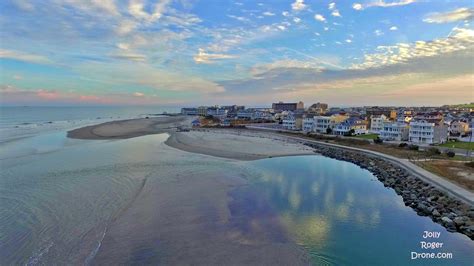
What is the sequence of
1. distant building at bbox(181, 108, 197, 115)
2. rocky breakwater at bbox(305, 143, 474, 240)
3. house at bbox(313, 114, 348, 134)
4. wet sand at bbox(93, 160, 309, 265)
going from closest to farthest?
wet sand at bbox(93, 160, 309, 265) < rocky breakwater at bbox(305, 143, 474, 240) < house at bbox(313, 114, 348, 134) < distant building at bbox(181, 108, 197, 115)

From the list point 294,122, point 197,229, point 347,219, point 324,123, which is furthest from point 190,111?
point 197,229

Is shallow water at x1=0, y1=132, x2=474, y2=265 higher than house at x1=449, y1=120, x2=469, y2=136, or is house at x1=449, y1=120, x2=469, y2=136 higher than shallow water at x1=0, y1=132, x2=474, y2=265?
house at x1=449, y1=120, x2=469, y2=136

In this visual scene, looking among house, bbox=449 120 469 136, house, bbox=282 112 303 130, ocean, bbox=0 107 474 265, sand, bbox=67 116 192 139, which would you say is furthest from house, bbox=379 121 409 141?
sand, bbox=67 116 192 139

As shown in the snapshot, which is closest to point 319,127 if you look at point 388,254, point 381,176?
point 381,176

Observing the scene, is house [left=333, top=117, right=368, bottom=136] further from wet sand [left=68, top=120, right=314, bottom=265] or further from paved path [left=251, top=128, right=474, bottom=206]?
wet sand [left=68, top=120, right=314, bottom=265]

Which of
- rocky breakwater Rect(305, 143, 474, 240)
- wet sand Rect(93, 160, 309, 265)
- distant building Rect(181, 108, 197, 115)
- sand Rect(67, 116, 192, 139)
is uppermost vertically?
distant building Rect(181, 108, 197, 115)

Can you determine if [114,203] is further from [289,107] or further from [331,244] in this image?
[289,107]

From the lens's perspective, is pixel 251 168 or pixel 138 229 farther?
pixel 251 168
